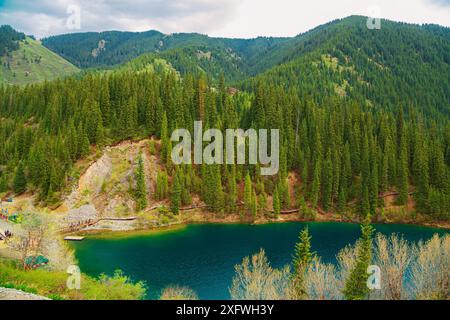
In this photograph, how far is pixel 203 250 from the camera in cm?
7531

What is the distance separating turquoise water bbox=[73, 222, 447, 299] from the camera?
59737 millimetres

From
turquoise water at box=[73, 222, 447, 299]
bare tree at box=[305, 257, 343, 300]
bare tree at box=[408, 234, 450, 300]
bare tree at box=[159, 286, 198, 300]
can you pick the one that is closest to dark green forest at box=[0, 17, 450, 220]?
turquoise water at box=[73, 222, 447, 299]

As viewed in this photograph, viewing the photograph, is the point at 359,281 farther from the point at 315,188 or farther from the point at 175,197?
the point at 315,188

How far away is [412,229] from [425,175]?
19.4 m

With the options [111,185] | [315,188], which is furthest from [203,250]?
[315,188]

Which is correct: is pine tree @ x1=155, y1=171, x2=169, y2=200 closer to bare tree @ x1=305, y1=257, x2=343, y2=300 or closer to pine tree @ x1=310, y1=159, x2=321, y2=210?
pine tree @ x1=310, y1=159, x2=321, y2=210

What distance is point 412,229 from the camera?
94.6 metres

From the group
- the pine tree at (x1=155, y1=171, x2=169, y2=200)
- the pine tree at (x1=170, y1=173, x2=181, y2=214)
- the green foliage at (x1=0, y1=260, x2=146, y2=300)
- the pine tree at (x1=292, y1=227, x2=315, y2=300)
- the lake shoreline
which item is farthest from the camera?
the pine tree at (x1=155, y1=171, x2=169, y2=200)

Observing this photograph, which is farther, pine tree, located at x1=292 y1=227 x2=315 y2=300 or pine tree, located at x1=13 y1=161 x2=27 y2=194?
pine tree, located at x1=13 y1=161 x2=27 y2=194

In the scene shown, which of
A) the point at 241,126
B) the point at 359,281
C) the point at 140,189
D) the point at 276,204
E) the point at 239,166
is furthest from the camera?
the point at 241,126

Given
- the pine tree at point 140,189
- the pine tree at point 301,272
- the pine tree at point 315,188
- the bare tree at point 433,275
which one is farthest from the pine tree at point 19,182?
the bare tree at point 433,275

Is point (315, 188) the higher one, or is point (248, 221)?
point (315, 188)

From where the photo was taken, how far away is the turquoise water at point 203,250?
2352 inches
